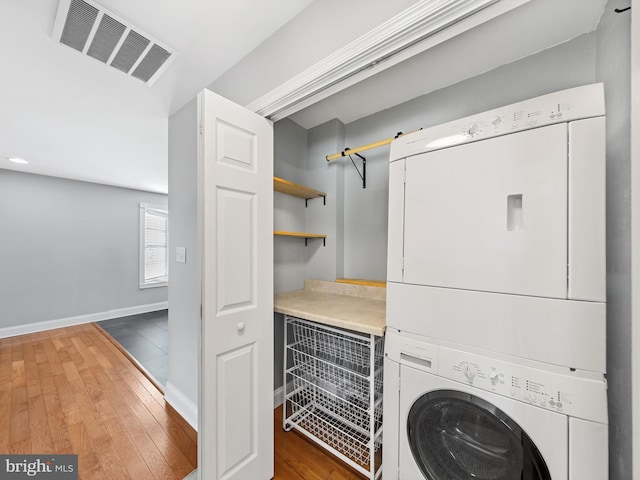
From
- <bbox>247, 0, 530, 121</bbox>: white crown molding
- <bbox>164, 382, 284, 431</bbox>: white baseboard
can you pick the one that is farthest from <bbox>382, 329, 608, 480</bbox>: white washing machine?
<bbox>247, 0, 530, 121</bbox>: white crown molding

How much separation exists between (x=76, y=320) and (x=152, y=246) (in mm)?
1645

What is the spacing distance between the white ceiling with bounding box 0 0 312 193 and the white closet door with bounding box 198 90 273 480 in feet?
1.52

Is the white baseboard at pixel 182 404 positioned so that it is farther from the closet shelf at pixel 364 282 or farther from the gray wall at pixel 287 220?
the closet shelf at pixel 364 282

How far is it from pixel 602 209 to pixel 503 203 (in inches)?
10.1

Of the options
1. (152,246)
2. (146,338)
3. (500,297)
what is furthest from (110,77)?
(152,246)

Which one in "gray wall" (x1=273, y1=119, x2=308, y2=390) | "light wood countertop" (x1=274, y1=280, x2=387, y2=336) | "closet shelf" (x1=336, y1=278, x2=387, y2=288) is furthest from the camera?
"gray wall" (x1=273, y1=119, x2=308, y2=390)

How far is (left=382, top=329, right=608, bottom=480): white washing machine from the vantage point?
31.5 inches

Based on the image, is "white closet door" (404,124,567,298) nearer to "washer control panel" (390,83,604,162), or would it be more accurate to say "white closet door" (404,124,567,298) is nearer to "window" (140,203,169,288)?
"washer control panel" (390,83,604,162)

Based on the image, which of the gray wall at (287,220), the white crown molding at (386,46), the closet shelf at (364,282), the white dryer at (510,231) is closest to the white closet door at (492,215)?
the white dryer at (510,231)

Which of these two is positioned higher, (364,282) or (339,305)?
(364,282)

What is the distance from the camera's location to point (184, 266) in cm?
196

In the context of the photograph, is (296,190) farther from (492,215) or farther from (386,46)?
(492,215)

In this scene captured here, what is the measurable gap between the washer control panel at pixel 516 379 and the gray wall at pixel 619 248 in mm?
233

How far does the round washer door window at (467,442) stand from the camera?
89 centimetres
